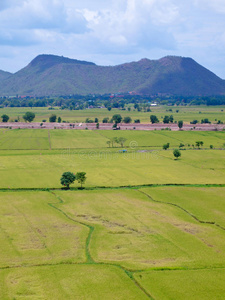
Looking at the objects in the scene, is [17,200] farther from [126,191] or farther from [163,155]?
[163,155]

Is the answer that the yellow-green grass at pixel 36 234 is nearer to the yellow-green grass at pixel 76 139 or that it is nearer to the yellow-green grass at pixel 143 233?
the yellow-green grass at pixel 143 233

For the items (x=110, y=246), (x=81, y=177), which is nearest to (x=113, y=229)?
(x=110, y=246)

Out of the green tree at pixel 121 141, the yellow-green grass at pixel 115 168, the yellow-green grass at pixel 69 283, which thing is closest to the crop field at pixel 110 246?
the yellow-green grass at pixel 69 283

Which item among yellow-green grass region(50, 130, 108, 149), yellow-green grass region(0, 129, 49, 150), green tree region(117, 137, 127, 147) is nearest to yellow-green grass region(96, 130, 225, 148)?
green tree region(117, 137, 127, 147)

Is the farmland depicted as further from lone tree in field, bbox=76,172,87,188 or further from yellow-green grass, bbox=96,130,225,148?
yellow-green grass, bbox=96,130,225,148

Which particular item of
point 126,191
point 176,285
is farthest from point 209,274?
point 126,191
